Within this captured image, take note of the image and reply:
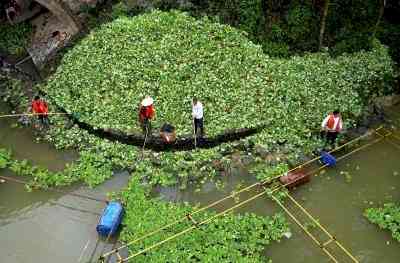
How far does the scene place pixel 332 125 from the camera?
15898mm

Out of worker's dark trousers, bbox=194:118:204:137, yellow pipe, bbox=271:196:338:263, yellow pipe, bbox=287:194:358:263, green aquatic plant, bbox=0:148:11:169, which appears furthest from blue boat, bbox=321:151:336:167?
green aquatic plant, bbox=0:148:11:169

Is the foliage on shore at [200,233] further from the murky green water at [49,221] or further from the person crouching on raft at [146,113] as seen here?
the person crouching on raft at [146,113]

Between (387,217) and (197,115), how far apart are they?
6419mm

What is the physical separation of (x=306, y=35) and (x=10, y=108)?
1172 cm

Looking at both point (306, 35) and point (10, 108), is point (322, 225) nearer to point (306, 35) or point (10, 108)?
point (306, 35)

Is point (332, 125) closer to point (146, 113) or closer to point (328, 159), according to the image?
point (328, 159)

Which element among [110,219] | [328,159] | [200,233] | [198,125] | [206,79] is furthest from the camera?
[206,79]

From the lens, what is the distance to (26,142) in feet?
58.0

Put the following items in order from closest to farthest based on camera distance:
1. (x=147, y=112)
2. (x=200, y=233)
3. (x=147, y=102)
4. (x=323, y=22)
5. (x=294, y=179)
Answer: (x=200, y=233) → (x=294, y=179) → (x=147, y=102) → (x=147, y=112) → (x=323, y=22)

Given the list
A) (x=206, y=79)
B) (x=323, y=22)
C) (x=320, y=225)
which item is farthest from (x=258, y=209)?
(x=323, y=22)

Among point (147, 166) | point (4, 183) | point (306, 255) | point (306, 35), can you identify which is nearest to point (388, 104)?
point (306, 35)

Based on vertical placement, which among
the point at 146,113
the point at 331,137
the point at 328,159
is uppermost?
the point at 146,113

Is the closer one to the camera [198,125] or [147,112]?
[147,112]

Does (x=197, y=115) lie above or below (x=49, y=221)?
above
